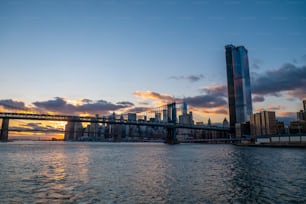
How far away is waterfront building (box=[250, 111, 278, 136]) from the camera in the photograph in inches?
6082

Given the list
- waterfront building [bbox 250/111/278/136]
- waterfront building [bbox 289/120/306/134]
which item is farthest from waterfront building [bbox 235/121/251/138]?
waterfront building [bbox 289/120/306/134]

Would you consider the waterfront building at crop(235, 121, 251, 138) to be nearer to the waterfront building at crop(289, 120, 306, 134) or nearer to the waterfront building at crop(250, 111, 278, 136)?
the waterfront building at crop(250, 111, 278, 136)

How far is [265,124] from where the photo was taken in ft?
513

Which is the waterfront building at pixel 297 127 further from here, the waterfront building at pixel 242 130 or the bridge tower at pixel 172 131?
the bridge tower at pixel 172 131

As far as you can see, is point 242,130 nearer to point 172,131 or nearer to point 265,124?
point 265,124

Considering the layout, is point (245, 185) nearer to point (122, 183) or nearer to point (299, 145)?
point (122, 183)

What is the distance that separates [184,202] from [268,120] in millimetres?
162255

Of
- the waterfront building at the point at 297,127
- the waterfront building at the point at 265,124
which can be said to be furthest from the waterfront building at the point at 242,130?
the waterfront building at the point at 297,127

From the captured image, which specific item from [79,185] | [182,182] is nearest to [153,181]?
[182,182]

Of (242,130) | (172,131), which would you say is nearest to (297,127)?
(242,130)

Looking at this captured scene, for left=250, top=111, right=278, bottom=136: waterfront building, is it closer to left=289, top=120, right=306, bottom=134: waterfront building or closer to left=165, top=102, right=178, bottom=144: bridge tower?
left=289, top=120, right=306, bottom=134: waterfront building

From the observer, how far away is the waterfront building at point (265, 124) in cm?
15449

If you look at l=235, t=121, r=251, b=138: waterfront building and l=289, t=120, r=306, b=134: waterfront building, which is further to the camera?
l=235, t=121, r=251, b=138: waterfront building

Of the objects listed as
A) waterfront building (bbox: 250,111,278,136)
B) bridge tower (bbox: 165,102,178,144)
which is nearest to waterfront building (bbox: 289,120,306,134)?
waterfront building (bbox: 250,111,278,136)
